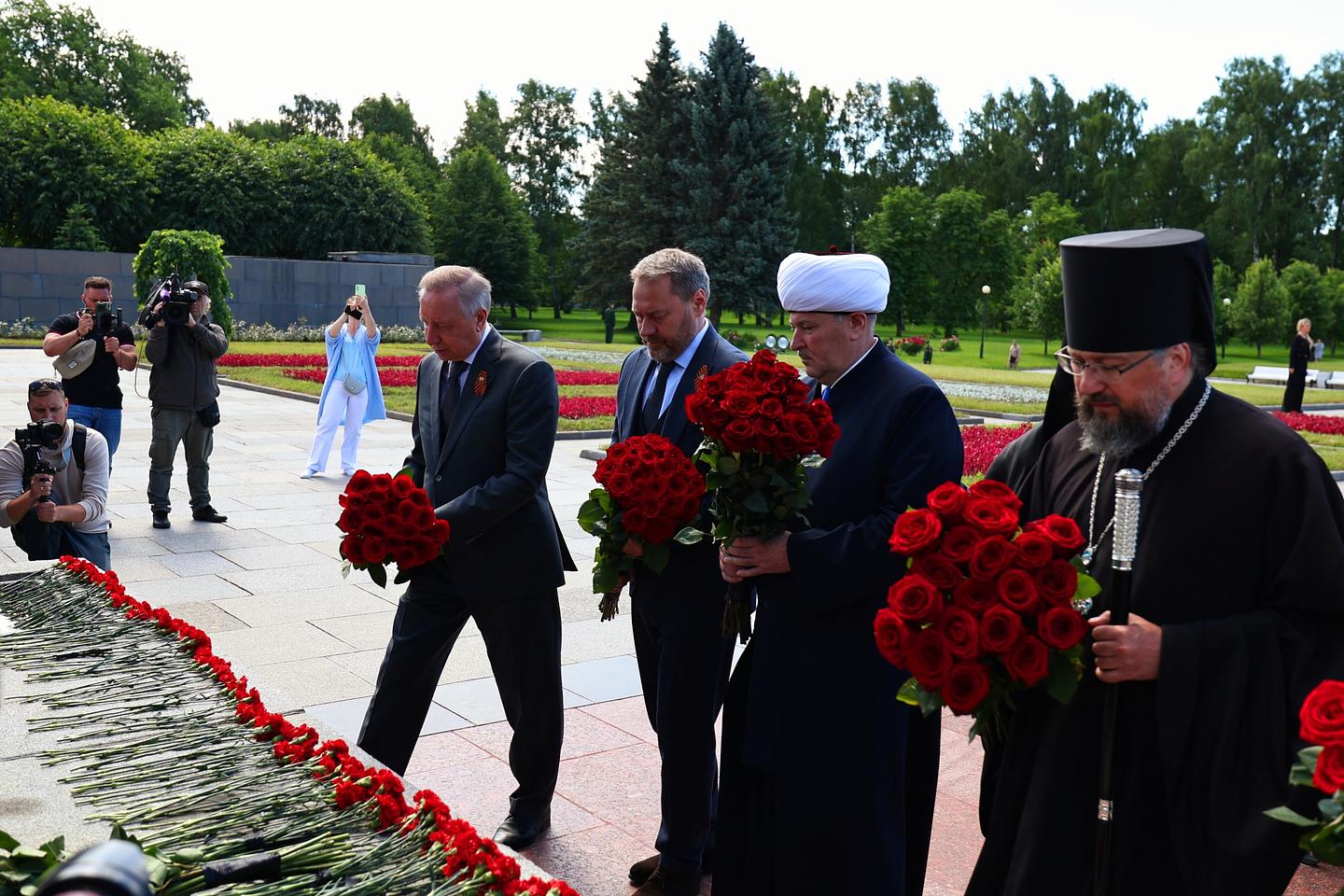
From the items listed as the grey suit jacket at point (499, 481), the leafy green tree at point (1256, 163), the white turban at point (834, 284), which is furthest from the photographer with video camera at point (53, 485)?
the leafy green tree at point (1256, 163)

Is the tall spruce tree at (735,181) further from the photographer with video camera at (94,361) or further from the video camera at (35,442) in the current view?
the video camera at (35,442)

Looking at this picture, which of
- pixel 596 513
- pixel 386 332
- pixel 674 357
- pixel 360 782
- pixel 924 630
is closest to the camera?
pixel 924 630

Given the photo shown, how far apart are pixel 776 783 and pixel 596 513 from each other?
1.07m

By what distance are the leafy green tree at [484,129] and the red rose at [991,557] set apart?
80.5 metres

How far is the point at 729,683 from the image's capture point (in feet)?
12.8

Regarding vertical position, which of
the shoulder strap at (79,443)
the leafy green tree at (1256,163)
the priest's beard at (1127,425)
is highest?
the leafy green tree at (1256,163)

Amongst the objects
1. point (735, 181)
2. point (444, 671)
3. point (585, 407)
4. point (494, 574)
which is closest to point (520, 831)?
point (494, 574)

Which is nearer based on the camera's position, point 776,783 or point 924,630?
point 924,630

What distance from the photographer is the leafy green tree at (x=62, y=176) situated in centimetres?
4175

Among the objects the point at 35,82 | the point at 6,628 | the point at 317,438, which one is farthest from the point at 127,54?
the point at 6,628

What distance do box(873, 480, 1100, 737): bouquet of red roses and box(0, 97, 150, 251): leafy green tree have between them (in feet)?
149

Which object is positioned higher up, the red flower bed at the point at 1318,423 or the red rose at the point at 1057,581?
the red rose at the point at 1057,581

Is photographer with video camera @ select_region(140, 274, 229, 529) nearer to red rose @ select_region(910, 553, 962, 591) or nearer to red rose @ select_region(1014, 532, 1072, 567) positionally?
red rose @ select_region(910, 553, 962, 591)

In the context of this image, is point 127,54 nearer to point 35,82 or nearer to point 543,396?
point 35,82
